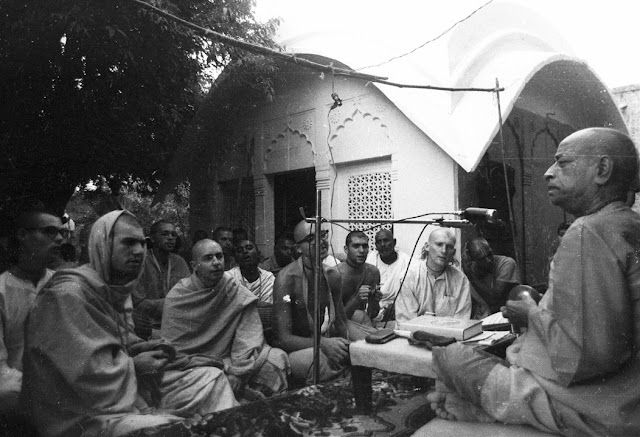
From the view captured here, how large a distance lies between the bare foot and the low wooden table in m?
0.14

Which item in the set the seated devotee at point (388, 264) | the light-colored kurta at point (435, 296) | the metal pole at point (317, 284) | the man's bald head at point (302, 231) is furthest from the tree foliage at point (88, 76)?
the light-colored kurta at point (435, 296)

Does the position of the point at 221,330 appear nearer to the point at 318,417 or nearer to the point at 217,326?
the point at 217,326

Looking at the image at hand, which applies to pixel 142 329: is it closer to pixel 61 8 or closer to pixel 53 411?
pixel 53 411

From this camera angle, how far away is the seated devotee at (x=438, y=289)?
17.1 ft

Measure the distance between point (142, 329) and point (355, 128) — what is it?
171 inches

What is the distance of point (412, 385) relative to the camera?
3.66 m

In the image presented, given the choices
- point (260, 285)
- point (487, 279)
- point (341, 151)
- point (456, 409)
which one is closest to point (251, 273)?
point (260, 285)

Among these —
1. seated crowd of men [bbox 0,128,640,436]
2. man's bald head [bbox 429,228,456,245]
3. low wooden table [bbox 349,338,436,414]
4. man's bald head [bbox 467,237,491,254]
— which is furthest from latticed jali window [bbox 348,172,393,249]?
low wooden table [bbox 349,338,436,414]

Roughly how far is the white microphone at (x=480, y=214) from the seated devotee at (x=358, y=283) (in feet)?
7.08

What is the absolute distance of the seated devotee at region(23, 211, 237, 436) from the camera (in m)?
2.40

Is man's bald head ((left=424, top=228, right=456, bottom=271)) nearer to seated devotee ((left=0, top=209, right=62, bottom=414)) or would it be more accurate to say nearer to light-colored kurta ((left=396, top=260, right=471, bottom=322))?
light-colored kurta ((left=396, top=260, right=471, bottom=322))

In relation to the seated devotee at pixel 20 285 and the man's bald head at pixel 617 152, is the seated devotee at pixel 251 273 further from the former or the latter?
the man's bald head at pixel 617 152

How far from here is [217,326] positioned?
4055mm

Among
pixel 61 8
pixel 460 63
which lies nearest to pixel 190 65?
pixel 61 8
